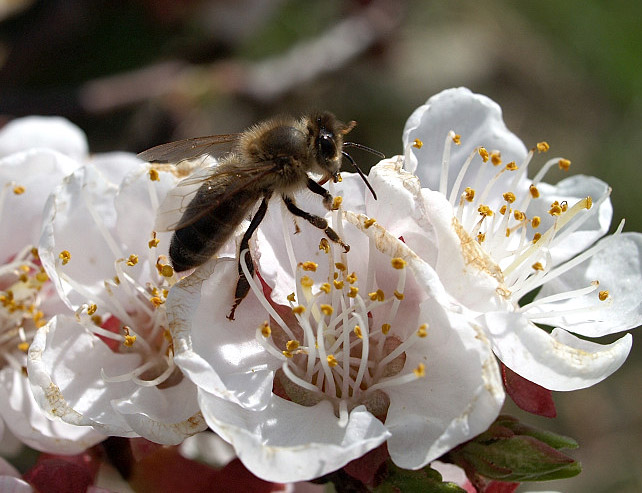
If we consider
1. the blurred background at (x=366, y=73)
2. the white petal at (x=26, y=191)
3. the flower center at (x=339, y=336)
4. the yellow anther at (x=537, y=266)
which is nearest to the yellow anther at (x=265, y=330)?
the flower center at (x=339, y=336)

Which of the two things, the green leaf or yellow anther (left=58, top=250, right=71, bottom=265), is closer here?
the green leaf

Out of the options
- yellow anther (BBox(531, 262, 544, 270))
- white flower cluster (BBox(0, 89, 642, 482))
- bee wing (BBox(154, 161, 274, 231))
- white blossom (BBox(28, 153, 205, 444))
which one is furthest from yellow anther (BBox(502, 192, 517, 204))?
white blossom (BBox(28, 153, 205, 444))

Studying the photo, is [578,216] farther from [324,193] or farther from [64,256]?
[64,256]

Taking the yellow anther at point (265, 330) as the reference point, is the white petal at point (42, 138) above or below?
below

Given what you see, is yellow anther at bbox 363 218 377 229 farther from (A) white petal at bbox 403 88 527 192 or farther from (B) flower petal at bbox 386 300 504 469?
(A) white petal at bbox 403 88 527 192

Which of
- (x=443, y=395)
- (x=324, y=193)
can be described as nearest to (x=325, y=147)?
(x=324, y=193)

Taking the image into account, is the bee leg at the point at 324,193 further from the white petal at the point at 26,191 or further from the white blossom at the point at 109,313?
the white petal at the point at 26,191

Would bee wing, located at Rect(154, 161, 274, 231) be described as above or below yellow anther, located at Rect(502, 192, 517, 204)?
below
